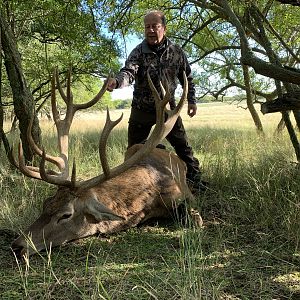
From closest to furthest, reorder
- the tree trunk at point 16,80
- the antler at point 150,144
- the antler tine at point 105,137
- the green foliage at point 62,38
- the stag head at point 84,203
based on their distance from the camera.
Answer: the stag head at point 84,203 → the antler tine at point 105,137 → the antler at point 150,144 → the tree trunk at point 16,80 → the green foliage at point 62,38

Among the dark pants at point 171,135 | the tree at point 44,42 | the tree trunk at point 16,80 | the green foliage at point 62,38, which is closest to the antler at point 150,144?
the tree at point 44,42

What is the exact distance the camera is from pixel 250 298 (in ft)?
8.96

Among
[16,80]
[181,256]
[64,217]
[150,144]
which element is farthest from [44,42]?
[181,256]

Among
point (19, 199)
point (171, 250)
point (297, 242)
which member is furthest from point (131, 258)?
point (19, 199)

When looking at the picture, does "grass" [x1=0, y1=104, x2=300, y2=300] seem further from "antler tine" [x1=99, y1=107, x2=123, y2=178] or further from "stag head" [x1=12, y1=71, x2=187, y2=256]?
"antler tine" [x1=99, y1=107, x2=123, y2=178]

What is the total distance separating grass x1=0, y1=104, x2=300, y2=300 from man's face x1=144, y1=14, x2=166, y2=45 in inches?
80.4

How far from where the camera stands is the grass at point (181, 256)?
2818 millimetres

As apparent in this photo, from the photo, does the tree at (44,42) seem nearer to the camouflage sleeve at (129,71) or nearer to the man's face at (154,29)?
the camouflage sleeve at (129,71)

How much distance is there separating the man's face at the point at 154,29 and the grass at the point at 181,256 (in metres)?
2.04

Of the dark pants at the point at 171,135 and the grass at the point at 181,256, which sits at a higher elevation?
the dark pants at the point at 171,135

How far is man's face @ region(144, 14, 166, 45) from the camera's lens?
4977mm

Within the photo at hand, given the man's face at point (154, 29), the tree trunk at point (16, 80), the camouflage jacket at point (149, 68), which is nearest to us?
the man's face at point (154, 29)

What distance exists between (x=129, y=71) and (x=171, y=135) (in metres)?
1.03

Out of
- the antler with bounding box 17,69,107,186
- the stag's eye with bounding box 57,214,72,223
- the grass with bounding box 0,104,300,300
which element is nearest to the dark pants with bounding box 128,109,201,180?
the grass with bounding box 0,104,300,300
